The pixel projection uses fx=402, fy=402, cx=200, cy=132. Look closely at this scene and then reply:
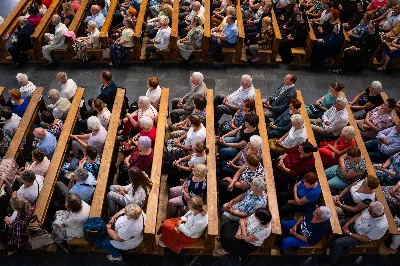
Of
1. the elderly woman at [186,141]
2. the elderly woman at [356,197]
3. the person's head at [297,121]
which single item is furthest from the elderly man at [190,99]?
the elderly woman at [356,197]

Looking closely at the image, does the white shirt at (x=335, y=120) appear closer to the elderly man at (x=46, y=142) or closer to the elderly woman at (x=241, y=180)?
the elderly woman at (x=241, y=180)

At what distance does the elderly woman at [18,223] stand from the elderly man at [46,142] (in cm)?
103

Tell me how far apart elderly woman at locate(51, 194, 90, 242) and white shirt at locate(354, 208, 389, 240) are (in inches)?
131

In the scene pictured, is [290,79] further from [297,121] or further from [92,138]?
[92,138]

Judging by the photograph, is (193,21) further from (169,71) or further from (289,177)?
(289,177)

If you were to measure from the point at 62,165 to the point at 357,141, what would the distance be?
4.40 m

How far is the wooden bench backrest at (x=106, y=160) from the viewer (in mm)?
5008

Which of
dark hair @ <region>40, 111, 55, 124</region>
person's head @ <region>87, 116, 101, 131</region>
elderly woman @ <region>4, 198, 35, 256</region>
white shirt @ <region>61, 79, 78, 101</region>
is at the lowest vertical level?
elderly woman @ <region>4, 198, 35, 256</region>

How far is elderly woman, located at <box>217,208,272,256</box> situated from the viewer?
452cm

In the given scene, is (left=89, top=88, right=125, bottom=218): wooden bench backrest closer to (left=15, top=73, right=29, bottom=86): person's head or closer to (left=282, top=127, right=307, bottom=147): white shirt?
(left=15, top=73, right=29, bottom=86): person's head

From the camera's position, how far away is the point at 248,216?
500 cm

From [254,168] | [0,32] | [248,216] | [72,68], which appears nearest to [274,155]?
[254,168]

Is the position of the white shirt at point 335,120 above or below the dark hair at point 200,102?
below

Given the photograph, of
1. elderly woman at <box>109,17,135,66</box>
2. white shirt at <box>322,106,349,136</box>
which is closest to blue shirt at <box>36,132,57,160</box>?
elderly woman at <box>109,17,135,66</box>
